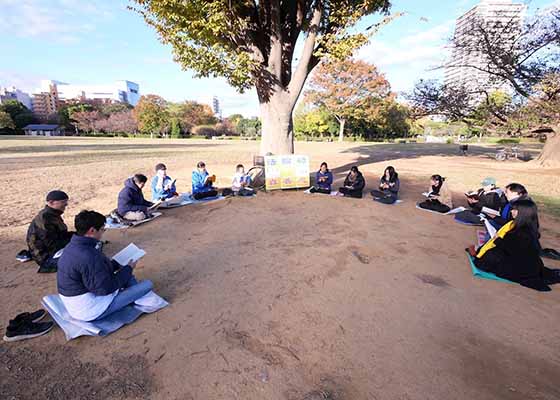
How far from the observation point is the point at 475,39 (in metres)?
15.0

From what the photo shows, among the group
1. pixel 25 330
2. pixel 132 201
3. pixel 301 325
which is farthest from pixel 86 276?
pixel 132 201

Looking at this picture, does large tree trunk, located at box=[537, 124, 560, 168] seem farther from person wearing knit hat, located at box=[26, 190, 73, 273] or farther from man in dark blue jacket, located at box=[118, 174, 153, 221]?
person wearing knit hat, located at box=[26, 190, 73, 273]

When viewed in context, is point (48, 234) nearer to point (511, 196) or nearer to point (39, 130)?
point (511, 196)

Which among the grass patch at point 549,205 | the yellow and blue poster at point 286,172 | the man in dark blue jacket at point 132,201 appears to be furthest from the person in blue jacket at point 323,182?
the grass patch at point 549,205

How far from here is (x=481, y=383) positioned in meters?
2.35

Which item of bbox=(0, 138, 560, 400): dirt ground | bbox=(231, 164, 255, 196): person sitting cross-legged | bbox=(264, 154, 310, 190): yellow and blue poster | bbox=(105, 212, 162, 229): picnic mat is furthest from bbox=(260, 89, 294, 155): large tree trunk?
bbox=(105, 212, 162, 229): picnic mat

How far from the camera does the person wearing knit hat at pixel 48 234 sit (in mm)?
3986

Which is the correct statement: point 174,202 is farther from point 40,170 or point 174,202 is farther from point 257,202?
point 40,170

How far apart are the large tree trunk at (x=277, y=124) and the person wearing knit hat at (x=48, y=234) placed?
7.20 m

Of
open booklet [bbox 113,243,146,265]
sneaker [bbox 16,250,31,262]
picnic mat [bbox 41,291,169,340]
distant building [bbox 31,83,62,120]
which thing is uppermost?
distant building [bbox 31,83,62,120]

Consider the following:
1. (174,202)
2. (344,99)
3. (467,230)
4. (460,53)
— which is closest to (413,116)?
(460,53)

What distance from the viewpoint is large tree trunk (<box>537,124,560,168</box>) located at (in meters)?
15.2

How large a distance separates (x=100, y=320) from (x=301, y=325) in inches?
84.7

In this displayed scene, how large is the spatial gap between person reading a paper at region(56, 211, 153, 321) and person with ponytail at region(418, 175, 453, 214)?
7.36 metres
